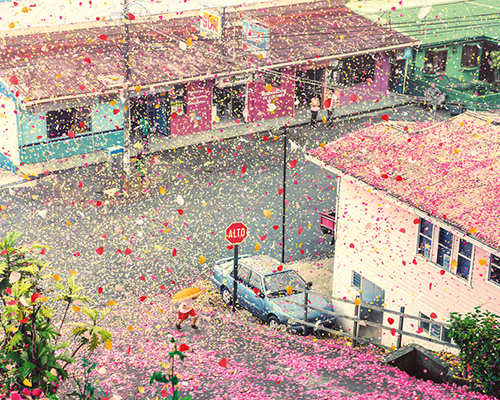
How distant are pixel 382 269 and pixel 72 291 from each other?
31.2ft

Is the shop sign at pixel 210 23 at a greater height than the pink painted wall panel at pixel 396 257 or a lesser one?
greater

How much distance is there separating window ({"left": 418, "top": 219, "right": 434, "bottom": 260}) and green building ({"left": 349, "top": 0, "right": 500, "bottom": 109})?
2281 centimetres

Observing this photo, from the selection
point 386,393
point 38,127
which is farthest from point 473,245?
point 38,127

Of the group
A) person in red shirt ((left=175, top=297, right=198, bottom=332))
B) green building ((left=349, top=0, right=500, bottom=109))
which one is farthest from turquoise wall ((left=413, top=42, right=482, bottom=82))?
person in red shirt ((left=175, top=297, right=198, bottom=332))

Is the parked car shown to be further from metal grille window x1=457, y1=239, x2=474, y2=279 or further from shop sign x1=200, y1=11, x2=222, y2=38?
shop sign x1=200, y1=11, x2=222, y2=38

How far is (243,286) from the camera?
20.9 metres

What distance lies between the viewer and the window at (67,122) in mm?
31469

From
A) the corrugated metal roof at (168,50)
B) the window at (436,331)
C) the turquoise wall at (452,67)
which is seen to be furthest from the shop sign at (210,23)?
the window at (436,331)

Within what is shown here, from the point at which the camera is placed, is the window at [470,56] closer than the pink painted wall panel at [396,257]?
No

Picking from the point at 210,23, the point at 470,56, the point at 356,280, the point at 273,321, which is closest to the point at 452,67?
the point at 470,56

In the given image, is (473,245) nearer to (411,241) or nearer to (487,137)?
(411,241)

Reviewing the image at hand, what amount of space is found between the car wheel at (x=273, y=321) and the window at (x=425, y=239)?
4394 millimetres

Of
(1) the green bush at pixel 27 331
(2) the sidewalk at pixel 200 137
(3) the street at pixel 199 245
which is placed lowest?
(2) the sidewalk at pixel 200 137

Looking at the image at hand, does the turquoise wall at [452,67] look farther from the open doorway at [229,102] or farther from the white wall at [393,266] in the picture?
the white wall at [393,266]
